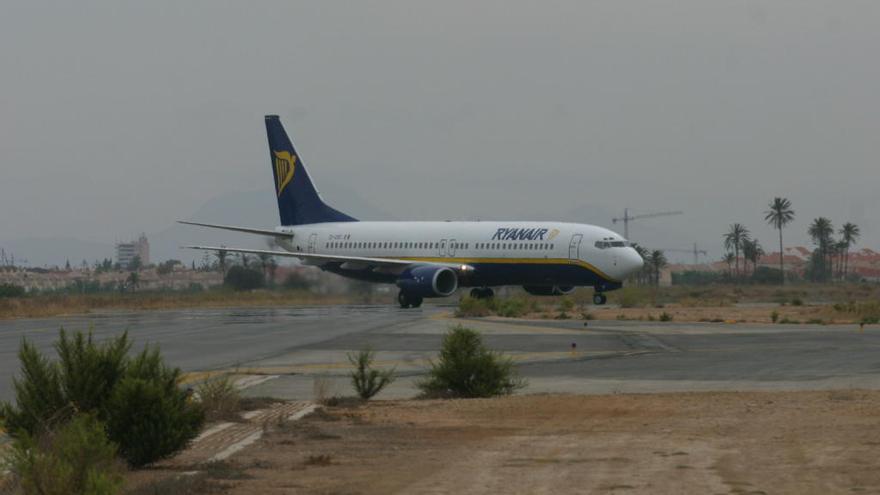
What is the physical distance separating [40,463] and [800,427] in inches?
321

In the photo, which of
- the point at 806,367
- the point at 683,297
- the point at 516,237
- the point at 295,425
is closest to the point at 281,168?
the point at 516,237

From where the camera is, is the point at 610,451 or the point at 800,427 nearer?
the point at 610,451

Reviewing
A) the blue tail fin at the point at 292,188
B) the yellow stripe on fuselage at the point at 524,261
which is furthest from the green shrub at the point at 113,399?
the blue tail fin at the point at 292,188

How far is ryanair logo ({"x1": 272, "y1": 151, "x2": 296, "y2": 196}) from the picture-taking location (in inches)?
2662

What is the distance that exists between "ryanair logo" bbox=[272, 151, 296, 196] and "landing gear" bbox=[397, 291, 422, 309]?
40.8 ft

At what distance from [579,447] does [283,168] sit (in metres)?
55.8

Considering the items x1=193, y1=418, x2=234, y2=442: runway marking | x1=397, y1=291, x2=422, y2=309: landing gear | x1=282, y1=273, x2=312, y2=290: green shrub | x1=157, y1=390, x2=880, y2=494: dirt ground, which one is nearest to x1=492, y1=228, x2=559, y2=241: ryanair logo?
x1=397, y1=291, x2=422, y2=309: landing gear

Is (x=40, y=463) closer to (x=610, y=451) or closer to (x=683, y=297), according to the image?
(x=610, y=451)

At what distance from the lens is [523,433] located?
14.6m

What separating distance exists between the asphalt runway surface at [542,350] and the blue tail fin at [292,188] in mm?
20267

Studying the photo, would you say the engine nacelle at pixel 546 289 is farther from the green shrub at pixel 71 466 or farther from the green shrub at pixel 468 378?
the green shrub at pixel 71 466

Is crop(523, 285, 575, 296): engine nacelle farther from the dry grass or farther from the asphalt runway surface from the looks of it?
the asphalt runway surface

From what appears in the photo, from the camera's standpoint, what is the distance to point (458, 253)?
5847 cm

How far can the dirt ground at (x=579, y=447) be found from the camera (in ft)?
36.5
